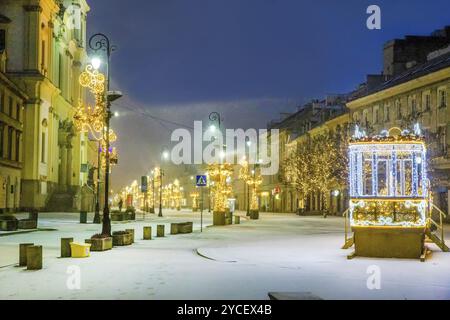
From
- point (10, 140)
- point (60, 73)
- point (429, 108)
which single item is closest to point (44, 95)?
point (10, 140)

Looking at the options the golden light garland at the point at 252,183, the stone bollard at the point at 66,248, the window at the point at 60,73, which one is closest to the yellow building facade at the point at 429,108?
the golden light garland at the point at 252,183

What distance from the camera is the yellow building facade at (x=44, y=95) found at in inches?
2510

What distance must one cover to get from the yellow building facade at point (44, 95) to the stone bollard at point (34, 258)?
48107 mm

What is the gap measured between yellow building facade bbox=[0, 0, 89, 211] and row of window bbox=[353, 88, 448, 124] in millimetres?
31224

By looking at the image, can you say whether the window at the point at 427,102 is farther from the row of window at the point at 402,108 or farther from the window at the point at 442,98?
the window at the point at 442,98

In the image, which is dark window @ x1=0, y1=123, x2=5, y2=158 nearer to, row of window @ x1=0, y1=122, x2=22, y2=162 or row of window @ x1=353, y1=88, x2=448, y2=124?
row of window @ x1=0, y1=122, x2=22, y2=162

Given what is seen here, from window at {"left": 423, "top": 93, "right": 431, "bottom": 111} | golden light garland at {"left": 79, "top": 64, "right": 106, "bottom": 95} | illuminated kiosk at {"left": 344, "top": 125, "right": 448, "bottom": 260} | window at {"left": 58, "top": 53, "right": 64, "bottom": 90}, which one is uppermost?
window at {"left": 58, "top": 53, "right": 64, "bottom": 90}

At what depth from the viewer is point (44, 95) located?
67.2m

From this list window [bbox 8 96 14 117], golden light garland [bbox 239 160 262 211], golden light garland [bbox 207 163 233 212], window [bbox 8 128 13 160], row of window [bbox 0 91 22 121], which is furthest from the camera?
golden light garland [bbox 239 160 262 211]

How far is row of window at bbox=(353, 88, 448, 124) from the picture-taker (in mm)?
52281

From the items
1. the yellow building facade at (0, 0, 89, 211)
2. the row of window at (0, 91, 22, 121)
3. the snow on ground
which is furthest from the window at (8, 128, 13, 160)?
the snow on ground

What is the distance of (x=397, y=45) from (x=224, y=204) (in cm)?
3384

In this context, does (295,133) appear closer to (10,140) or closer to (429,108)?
(429,108)
